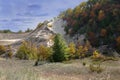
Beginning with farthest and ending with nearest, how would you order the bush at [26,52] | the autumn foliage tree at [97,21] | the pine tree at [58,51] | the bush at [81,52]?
the autumn foliage tree at [97,21]
the bush at [26,52]
the bush at [81,52]
the pine tree at [58,51]

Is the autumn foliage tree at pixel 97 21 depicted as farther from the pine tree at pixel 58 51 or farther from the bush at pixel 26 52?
the pine tree at pixel 58 51

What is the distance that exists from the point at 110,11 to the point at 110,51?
54.2 ft

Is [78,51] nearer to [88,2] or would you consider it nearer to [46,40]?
[46,40]

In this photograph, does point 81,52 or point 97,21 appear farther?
point 97,21

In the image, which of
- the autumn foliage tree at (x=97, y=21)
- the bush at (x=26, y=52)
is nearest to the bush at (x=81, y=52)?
the autumn foliage tree at (x=97, y=21)

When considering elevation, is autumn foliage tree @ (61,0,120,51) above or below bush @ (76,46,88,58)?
above

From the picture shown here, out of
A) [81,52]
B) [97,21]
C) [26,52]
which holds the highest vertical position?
[97,21]

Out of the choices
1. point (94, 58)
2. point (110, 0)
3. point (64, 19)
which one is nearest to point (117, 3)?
point (110, 0)

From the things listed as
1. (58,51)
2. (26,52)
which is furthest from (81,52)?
(26,52)

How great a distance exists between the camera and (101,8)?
8288 centimetres

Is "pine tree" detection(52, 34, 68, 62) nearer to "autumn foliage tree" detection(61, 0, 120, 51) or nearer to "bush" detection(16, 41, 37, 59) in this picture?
"bush" detection(16, 41, 37, 59)

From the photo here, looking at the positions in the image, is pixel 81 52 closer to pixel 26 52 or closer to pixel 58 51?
pixel 58 51

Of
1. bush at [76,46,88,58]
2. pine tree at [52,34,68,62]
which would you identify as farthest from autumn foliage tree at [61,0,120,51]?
pine tree at [52,34,68,62]

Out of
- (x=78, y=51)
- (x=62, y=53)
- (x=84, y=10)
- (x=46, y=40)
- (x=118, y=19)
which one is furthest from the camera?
(x=84, y=10)
